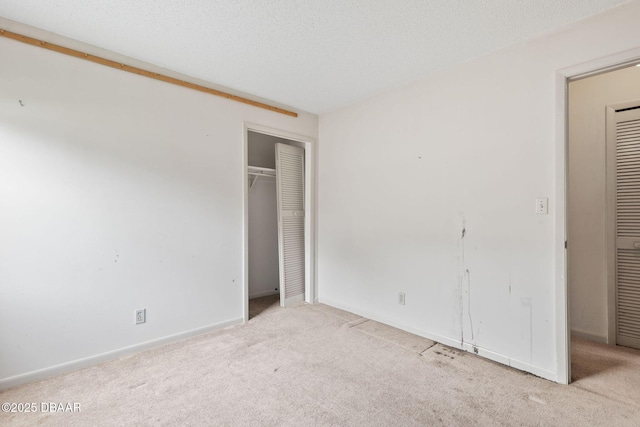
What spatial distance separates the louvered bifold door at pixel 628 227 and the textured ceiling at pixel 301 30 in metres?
1.27

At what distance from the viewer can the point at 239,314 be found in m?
3.17

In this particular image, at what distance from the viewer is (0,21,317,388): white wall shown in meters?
2.02

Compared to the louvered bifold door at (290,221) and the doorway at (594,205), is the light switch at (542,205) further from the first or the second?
the louvered bifold door at (290,221)

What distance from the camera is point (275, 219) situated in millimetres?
4422

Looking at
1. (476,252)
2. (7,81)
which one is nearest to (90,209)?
(7,81)

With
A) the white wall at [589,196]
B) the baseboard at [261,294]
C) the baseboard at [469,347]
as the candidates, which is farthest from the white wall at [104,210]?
the white wall at [589,196]

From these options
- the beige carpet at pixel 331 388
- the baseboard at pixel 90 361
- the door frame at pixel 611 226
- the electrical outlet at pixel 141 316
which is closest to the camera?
the beige carpet at pixel 331 388

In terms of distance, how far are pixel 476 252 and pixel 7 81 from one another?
3.55 meters

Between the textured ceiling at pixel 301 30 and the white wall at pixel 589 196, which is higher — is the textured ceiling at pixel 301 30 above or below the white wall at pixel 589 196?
above

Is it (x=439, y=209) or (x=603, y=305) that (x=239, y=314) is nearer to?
(x=439, y=209)

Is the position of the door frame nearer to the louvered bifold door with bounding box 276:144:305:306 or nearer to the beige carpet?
the beige carpet

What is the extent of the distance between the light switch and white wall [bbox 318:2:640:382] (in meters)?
0.03

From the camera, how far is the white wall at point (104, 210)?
2.02 metres

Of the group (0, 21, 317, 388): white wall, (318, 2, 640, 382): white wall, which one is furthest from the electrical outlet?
(318, 2, 640, 382): white wall
